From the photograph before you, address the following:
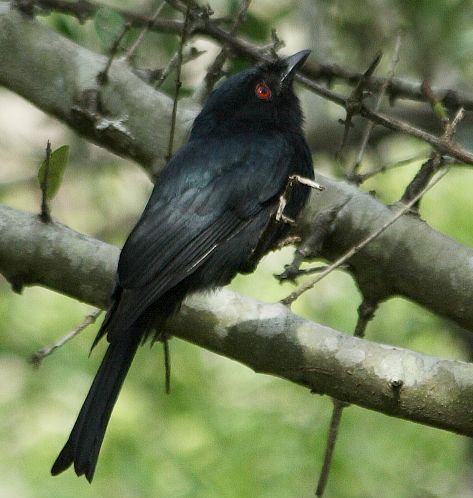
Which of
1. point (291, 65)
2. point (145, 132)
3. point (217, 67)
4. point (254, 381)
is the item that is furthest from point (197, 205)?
point (254, 381)

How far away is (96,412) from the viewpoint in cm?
379

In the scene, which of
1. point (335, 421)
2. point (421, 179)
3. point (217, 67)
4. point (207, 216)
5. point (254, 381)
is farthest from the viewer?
point (254, 381)

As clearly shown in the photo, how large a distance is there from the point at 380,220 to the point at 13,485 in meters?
2.36

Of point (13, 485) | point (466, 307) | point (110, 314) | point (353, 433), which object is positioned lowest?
point (13, 485)

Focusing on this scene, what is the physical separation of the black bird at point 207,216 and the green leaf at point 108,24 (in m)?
0.53

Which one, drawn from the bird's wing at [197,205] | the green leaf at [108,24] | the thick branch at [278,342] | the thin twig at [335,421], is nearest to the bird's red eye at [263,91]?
the bird's wing at [197,205]

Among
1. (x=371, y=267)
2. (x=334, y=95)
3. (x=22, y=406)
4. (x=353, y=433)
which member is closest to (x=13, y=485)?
(x=22, y=406)

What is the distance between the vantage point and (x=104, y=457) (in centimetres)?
509

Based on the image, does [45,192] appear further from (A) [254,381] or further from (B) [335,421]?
(A) [254,381]

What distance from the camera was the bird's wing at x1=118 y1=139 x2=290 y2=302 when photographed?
3852 millimetres

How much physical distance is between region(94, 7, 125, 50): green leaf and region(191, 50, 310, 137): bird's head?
53 centimetres

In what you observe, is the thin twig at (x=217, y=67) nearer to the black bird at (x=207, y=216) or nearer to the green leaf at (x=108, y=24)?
the black bird at (x=207, y=216)

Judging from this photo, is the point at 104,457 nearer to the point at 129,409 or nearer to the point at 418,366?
the point at 129,409

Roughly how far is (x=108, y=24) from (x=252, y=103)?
74cm
